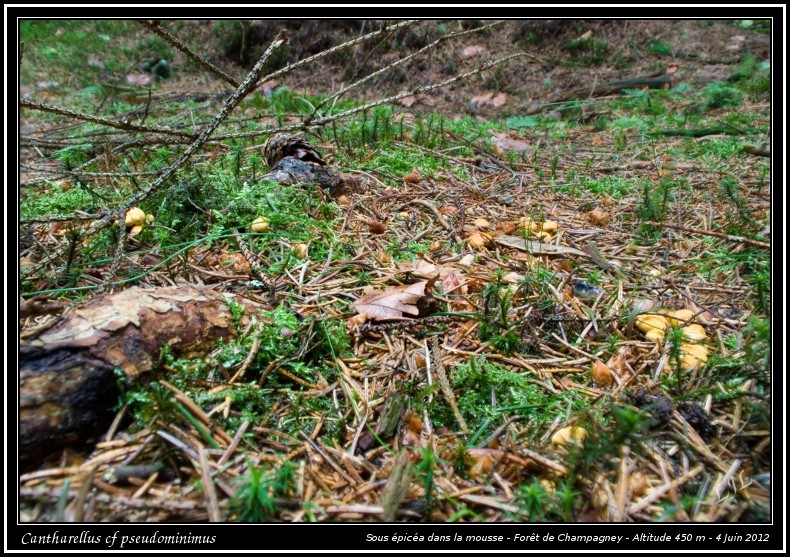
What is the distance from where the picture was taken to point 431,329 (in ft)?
6.54

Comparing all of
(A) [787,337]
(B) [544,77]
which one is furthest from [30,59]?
(A) [787,337]

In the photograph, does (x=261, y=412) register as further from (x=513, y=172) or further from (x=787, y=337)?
(x=513, y=172)

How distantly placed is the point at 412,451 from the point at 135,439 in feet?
2.59

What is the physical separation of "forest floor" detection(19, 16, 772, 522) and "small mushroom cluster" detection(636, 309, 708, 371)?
0.02 m

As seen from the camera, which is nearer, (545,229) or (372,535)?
(372,535)

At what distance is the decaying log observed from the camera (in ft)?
3.96

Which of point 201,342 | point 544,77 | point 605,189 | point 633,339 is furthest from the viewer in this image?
point 544,77

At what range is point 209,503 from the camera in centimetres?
112

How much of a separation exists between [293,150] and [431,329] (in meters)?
2.12

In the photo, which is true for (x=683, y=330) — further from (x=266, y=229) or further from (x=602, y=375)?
(x=266, y=229)

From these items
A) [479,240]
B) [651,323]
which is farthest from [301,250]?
[651,323]

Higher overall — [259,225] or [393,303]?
[259,225]

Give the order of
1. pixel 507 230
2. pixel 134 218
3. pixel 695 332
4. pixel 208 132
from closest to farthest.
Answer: pixel 695 332, pixel 208 132, pixel 134 218, pixel 507 230

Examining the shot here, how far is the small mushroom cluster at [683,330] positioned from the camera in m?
1.77
